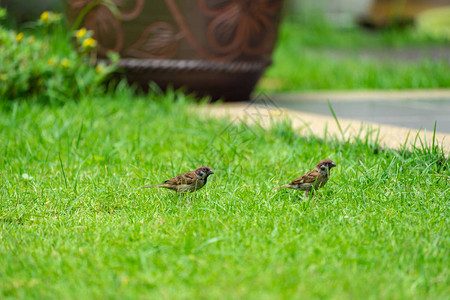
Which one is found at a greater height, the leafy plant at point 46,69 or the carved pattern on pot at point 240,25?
the carved pattern on pot at point 240,25

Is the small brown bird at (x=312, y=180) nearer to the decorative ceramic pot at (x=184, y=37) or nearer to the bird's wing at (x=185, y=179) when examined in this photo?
the bird's wing at (x=185, y=179)

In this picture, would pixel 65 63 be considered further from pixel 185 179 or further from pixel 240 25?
pixel 185 179

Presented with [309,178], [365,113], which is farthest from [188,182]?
[365,113]

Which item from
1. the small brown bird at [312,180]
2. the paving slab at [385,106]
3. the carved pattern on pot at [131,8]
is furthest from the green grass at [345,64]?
the small brown bird at [312,180]

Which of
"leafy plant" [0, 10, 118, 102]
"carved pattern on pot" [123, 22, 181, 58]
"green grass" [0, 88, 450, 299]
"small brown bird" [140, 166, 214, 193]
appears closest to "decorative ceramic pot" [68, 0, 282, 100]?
"carved pattern on pot" [123, 22, 181, 58]

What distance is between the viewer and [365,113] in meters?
4.61

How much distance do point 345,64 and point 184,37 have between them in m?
3.77

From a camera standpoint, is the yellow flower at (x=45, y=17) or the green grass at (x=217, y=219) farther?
the yellow flower at (x=45, y=17)

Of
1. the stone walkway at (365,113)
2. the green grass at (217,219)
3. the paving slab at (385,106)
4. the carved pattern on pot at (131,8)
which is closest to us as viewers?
the green grass at (217,219)

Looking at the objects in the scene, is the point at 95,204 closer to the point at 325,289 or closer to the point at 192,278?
the point at 192,278

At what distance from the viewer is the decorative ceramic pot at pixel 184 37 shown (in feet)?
16.7

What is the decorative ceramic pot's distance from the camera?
16.7ft

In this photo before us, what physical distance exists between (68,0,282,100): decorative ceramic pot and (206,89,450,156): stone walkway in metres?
0.35

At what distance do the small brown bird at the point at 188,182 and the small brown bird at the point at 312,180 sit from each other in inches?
14.3
